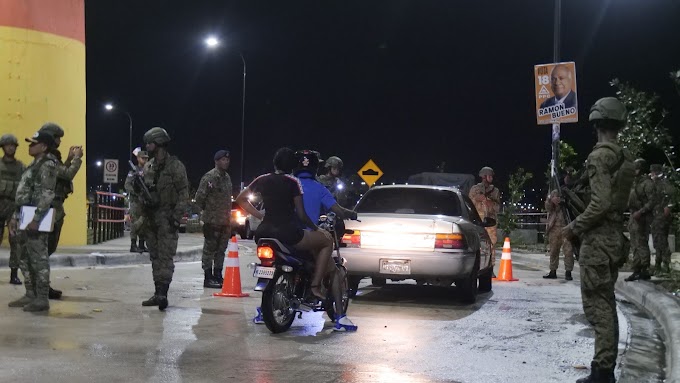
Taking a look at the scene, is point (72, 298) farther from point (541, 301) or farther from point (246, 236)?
point (246, 236)

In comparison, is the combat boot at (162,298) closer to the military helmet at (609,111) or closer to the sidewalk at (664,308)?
the sidewalk at (664,308)

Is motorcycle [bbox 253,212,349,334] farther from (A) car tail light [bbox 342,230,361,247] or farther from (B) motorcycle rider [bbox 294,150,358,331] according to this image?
(A) car tail light [bbox 342,230,361,247]

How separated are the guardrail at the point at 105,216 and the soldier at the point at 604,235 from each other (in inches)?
600

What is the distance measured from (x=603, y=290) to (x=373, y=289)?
6.82 metres

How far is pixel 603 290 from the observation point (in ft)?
19.4

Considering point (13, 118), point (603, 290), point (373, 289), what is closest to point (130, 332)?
point (603, 290)

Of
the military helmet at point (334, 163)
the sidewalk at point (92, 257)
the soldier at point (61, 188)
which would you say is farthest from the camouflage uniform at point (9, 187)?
the military helmet at point (334, 163)

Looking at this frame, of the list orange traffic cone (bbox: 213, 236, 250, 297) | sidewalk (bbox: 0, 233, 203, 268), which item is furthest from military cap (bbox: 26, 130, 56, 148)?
sidewalk (bbox: 0, 233, 203, 268)

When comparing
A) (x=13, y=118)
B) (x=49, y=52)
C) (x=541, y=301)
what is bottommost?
(x=541, y=301)

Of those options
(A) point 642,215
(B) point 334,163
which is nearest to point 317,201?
(B) point 334,163

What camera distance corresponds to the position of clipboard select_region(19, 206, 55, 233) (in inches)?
357

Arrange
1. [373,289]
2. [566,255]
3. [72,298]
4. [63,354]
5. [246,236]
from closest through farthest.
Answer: [63,354], [72,298], [373,289], [566,255], [246,236]

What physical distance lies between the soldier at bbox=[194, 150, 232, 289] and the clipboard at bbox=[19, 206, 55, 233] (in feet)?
10.3

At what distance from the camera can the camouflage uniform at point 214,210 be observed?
39.8 feet
